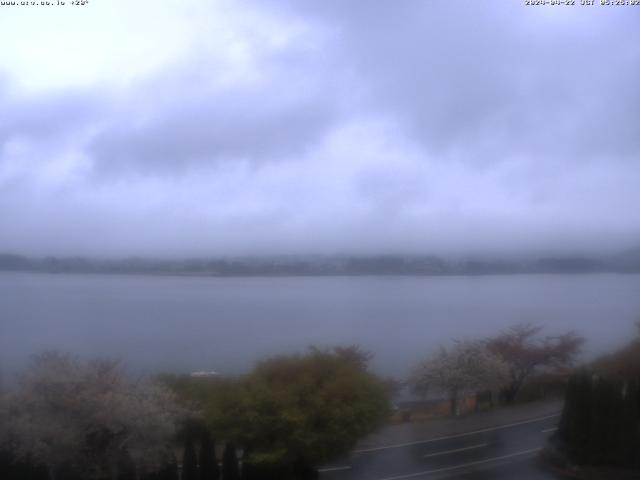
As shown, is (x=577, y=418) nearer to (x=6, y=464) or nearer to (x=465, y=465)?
(x=465, y=465)

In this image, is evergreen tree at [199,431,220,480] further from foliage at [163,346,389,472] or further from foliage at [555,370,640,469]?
foliage at [555,370,640,469]

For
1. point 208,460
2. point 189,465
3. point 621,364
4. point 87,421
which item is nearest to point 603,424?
point 621,364

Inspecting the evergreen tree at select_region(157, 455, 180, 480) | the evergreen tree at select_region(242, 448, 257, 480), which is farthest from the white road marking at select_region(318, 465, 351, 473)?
the evergreen tree at select_region(157, 455, 180, 480)

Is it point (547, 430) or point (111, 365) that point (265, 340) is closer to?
point (111, 365)

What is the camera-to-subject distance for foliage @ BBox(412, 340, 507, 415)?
17125 mm

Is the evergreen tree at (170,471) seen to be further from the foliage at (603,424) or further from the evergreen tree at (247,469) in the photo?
the foliage at (603,424)

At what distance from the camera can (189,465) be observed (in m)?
13.1

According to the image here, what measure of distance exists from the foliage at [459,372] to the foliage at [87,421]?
7.38 meters

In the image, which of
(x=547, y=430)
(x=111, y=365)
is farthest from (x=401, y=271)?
(x=111, y=365)

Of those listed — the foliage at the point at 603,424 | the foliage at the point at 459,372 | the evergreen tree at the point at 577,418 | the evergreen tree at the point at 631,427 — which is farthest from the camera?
the foliage at the point at 459,372

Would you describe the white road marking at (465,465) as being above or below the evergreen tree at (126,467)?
below

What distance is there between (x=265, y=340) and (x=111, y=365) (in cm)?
567

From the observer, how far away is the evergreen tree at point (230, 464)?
13.3 m

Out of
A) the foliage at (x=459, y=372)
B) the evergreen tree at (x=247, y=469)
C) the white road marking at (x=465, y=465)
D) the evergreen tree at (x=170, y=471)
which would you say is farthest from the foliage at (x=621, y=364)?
the evergreen tree at (x=170, y=471)
